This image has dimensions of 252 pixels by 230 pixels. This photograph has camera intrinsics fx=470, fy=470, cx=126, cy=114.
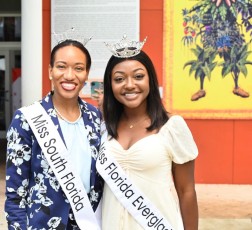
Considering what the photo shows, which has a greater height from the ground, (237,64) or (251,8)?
(251,8)

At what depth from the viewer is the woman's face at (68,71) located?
2078 mm

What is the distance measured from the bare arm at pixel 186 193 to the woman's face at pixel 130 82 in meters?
0.36

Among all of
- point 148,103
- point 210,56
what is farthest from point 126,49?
→ point 210,56

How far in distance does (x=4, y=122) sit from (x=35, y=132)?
33.6 feet

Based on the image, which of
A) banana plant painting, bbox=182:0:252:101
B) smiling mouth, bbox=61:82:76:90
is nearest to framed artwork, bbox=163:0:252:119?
banana plant painting, bbox=182:0:252:101

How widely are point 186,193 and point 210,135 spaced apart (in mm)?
4409

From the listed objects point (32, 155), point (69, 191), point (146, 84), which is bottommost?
point (69, 191)

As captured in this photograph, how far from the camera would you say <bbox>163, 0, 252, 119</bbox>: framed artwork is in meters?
6.34

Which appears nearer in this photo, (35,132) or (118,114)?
(35,132)

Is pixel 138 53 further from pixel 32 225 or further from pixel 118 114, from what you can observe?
pixel 32 225

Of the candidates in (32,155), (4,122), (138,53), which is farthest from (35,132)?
(4,122)

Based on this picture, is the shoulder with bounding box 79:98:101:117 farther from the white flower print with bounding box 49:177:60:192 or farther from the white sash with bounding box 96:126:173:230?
the white flower print with bounding box 49:177:60:192

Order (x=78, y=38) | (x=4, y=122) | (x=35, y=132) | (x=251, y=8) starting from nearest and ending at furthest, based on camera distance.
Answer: (x=35, y=132)
(x=78, y=38)
(x=251, y=8)
(x=4, y=122)

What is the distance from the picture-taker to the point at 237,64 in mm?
6367
